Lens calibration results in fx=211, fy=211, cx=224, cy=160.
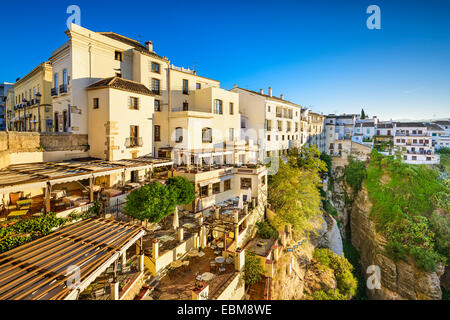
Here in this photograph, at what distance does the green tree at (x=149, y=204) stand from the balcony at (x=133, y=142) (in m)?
7.51

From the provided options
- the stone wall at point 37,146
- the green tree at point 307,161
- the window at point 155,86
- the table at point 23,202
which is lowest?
the table at point 23,202

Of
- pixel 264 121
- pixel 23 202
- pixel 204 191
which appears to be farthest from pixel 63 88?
pixel 264 121

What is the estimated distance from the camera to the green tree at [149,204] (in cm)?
1149

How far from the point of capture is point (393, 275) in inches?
1005

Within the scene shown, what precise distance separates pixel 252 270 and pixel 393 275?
23.5 meters

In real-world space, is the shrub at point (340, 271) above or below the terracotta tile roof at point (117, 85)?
below

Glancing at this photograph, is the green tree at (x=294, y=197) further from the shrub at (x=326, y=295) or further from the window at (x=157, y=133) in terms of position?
the window at (x=157, y=133)

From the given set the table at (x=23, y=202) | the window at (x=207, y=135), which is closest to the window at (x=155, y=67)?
the window at (x=207, y=135)

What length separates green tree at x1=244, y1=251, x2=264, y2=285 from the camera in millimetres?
12973

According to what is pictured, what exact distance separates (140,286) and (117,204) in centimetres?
596

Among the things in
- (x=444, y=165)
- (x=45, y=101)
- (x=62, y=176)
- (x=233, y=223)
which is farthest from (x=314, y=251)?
(x=444, y=165)

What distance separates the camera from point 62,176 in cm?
1088

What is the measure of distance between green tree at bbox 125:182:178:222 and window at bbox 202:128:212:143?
40.0ft
